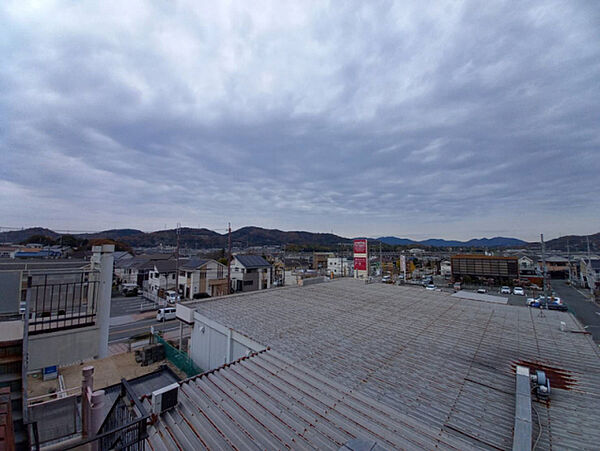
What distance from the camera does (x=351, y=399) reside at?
365 cm

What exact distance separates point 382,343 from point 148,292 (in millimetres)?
25364

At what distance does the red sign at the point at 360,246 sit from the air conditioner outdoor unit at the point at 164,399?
1432 cm

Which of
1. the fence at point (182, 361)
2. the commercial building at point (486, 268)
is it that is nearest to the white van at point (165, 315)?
the fence at point (182, 361)

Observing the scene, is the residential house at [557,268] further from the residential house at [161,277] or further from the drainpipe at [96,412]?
the drainpipe at [96,412]

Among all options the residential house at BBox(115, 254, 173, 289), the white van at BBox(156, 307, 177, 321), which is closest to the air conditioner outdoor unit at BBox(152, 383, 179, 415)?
the white van at BBox(156, 307, 177, 321)

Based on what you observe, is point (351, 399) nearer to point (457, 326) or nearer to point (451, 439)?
point (451, 439)

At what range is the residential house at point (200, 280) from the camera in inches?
909

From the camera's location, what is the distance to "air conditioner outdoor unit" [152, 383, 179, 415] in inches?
142

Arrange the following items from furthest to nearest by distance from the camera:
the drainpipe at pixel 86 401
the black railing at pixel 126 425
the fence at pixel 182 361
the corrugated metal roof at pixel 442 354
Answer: the fence at pixel 182 361 → the drainpipe at pixel 86 401 → the corrugated metal roof at pixel 442 354 → the black railing at pixel 126 425

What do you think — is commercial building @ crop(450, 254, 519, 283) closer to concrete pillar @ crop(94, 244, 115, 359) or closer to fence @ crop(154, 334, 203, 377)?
fence @ crop(154, 334, 203, 377)

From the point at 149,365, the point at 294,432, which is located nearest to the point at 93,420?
the point at 294,432

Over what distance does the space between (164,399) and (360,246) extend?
1467 centimetres

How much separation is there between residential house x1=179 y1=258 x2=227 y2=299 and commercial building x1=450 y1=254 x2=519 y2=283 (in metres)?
28.7

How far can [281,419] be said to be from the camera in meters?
3.31
